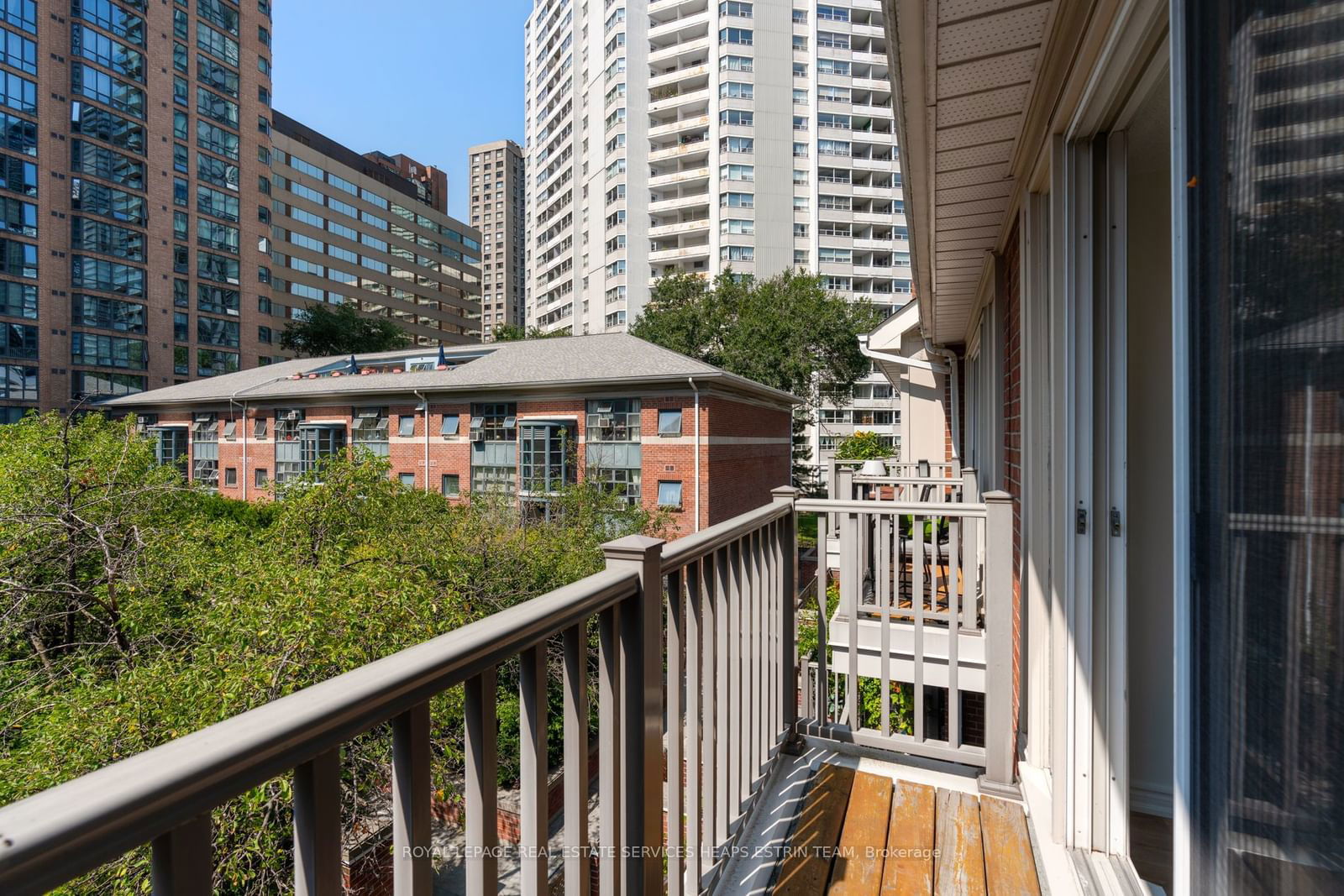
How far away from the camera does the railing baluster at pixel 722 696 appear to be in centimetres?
169

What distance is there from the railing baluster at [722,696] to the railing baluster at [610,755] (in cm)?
Answer: 50

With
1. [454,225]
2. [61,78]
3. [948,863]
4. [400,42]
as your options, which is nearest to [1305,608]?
[948,863]

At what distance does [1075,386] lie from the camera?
178 cm

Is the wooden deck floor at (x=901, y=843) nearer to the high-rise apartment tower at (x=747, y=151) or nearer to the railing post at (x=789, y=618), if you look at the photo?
the railing post at (x=789, y=618)

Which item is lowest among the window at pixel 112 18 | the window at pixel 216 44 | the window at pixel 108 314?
the window at pixel 108 314

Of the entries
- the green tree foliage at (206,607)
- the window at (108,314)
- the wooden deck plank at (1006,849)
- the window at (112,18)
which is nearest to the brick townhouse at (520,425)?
the green tree foliage at (206,607)

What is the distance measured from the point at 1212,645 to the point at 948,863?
4.86 feet

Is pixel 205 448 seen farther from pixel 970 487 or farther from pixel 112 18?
pixel 970 487

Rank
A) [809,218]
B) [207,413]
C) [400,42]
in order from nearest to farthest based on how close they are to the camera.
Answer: [400,42] → [207,413] → [809,218]

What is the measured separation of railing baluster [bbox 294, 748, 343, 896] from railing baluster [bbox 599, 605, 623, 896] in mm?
576

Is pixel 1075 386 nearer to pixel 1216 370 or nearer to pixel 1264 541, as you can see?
pixel 1216 370

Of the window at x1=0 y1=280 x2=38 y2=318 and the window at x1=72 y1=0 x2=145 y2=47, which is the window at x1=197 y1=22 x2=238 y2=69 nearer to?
the window at x1=72 y1=0 x2=145 y2=47

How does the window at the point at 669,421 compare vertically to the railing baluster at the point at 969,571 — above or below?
above

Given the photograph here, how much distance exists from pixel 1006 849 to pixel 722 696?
104 centimetres
